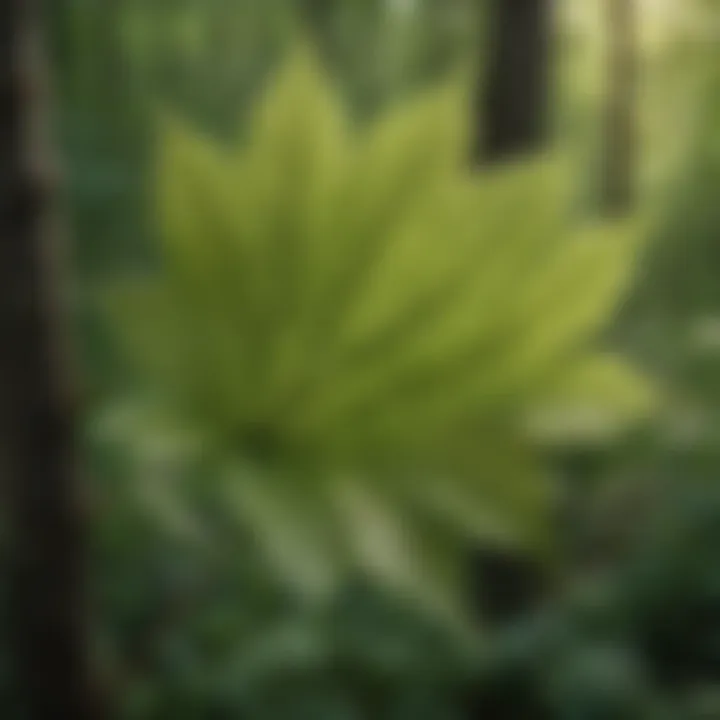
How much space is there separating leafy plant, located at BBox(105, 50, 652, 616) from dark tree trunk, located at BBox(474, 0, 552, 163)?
2.6 inches

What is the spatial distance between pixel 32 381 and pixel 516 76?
0.43ft

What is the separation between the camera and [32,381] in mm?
229

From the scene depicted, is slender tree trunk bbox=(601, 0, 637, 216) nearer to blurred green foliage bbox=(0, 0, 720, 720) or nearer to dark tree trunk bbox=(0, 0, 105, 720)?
blurred green foliage bbox=(0, 0, 720, 720)

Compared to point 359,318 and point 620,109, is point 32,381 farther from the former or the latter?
point 620,109

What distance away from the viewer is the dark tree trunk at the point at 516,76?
28cm

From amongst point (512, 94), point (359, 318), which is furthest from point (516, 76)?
point (359, 318)

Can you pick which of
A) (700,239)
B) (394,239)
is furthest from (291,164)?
(700,239)

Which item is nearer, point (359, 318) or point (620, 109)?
point (359, 318)

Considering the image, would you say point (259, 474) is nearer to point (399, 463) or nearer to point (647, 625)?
point (399, 463)

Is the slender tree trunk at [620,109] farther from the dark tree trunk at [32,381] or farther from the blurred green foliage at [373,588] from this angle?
the dark tree trunk at [32,381]

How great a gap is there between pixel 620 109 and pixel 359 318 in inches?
5.4

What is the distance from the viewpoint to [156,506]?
0.22 m

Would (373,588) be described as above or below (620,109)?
below

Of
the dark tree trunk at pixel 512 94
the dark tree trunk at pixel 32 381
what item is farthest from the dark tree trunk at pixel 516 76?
the dark tree trunk at pixel 32 381
